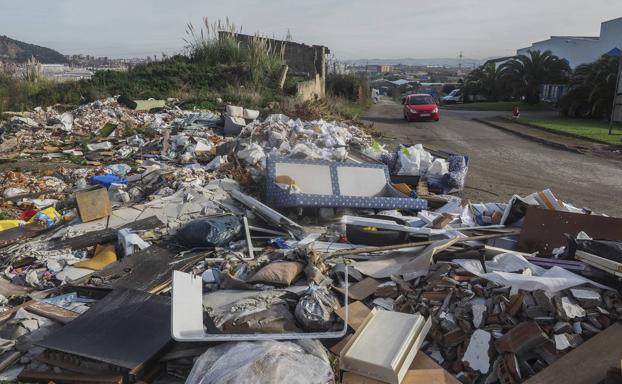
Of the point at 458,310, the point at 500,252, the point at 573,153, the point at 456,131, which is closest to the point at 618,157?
the point at 573,153

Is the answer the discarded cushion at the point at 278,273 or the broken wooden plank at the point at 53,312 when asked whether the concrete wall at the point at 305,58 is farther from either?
the broken wooden plank at the point at 53,312

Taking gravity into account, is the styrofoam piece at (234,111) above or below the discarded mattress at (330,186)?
above

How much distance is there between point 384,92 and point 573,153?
57.3m

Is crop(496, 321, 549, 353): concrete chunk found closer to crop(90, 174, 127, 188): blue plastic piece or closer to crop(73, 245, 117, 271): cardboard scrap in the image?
crop(73, 245, 117, 271): cardboard scrap

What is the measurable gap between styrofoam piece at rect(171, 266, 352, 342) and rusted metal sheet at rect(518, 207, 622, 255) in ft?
8.72

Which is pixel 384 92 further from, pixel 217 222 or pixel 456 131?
A: pixel 217 222

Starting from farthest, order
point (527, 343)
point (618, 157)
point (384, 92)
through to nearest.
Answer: point (384, 92), point (618, 157), point (527, 343)

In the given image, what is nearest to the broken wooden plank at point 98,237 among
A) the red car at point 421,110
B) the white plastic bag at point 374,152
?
the white plastic bag at point 374,152

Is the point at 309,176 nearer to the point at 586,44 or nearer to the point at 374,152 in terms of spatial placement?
the point at 374,152

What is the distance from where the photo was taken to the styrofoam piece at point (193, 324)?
10.1 feet

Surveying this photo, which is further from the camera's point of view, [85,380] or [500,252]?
[500,252]

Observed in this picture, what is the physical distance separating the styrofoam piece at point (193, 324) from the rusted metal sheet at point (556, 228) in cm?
266

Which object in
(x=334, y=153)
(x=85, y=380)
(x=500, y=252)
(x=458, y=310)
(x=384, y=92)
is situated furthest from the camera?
(x=384, y=92)

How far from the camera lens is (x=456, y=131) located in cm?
1811
